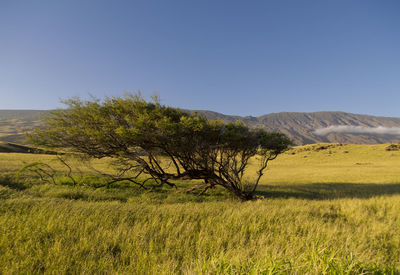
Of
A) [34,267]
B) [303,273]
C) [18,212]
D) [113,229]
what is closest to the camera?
[303,273]

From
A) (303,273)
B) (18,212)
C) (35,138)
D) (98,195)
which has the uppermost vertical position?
(35,138)

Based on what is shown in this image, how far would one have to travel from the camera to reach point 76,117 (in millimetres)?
10375

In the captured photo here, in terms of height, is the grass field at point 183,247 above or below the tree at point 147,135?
below

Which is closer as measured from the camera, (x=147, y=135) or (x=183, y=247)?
(x=183, y=247)

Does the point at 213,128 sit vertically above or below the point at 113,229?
above

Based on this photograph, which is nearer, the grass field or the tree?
the grass field

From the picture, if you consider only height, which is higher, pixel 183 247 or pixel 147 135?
pixel 147 135

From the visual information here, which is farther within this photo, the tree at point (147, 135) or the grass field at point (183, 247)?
the tree at point (147, 135)

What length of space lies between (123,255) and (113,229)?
44.3 inches

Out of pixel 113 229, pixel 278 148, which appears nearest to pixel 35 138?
pixel 113 229

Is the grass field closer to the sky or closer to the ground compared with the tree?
closer to the ground

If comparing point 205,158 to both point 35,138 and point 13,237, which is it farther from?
point 35,138

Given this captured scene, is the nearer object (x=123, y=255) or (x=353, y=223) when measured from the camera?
(x=123, y=255)

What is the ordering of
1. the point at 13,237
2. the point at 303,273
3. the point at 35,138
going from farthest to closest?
the point at 35,138 < the point at 13,237 < the point at 303,273
